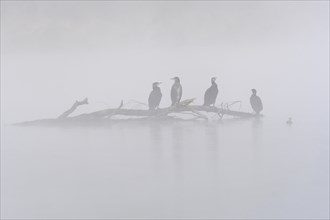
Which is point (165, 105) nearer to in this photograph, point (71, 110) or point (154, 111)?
point (154, 111)

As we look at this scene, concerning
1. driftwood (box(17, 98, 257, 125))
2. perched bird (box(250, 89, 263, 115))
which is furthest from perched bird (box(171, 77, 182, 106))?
perched bird (box(250, 89, 263, 115))

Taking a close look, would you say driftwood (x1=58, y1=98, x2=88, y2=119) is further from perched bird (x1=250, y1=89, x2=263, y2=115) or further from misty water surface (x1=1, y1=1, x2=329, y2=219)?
perched bird (x1=250, y1=89, x2=263, y2=115)

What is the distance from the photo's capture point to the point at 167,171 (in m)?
2.20

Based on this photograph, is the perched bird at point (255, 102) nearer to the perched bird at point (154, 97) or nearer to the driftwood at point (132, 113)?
the driftwood at point (132, 113)

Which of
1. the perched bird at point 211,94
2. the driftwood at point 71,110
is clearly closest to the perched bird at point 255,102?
the perched bird at point 211,94

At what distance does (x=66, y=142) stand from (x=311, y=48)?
1121 millimetres

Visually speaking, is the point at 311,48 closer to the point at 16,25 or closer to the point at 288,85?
the point at 288,85

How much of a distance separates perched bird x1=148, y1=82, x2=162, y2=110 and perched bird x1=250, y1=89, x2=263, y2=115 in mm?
391

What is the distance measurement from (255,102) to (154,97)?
429 mm

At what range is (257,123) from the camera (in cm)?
228

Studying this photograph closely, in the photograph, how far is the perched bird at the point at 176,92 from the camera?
2236 mm

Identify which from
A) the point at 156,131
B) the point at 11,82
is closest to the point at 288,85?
the point at 156,131

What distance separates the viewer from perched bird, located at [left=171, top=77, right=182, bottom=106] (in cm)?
224

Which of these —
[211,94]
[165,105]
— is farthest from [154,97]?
[211,94]
